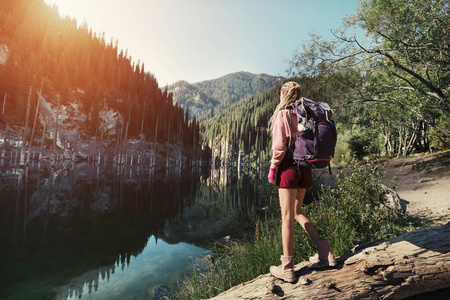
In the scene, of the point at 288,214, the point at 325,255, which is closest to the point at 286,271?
the point at 325,255

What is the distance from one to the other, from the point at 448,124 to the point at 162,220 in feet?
89.6

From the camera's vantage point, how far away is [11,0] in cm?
6994

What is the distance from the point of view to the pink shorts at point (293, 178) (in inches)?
118

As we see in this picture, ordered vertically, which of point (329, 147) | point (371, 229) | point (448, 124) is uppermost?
point (448, 124)

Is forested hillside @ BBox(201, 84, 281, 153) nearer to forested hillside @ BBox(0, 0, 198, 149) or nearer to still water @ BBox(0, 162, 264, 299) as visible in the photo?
forested hillside @ BBox(0, 0, 198, 149)

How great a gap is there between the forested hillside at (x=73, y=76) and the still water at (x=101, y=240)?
51.2 m

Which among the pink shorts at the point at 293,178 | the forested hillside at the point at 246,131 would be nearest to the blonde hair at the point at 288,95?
the pink shorts at the point at 293,178

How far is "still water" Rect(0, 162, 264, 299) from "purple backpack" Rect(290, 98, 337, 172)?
21.6 ft

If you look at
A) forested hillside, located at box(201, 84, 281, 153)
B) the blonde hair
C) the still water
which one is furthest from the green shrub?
forested hillside, located at box(201, 84, 281, 153)

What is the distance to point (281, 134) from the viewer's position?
3.10 meters

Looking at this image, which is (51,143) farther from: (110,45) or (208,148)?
(208,148)

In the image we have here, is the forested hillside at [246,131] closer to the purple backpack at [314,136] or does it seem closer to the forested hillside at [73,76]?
the forested hillside at [73,76]

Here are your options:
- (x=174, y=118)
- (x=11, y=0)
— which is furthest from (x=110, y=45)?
(x=174, y=118)

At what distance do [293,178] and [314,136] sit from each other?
0.64 m
